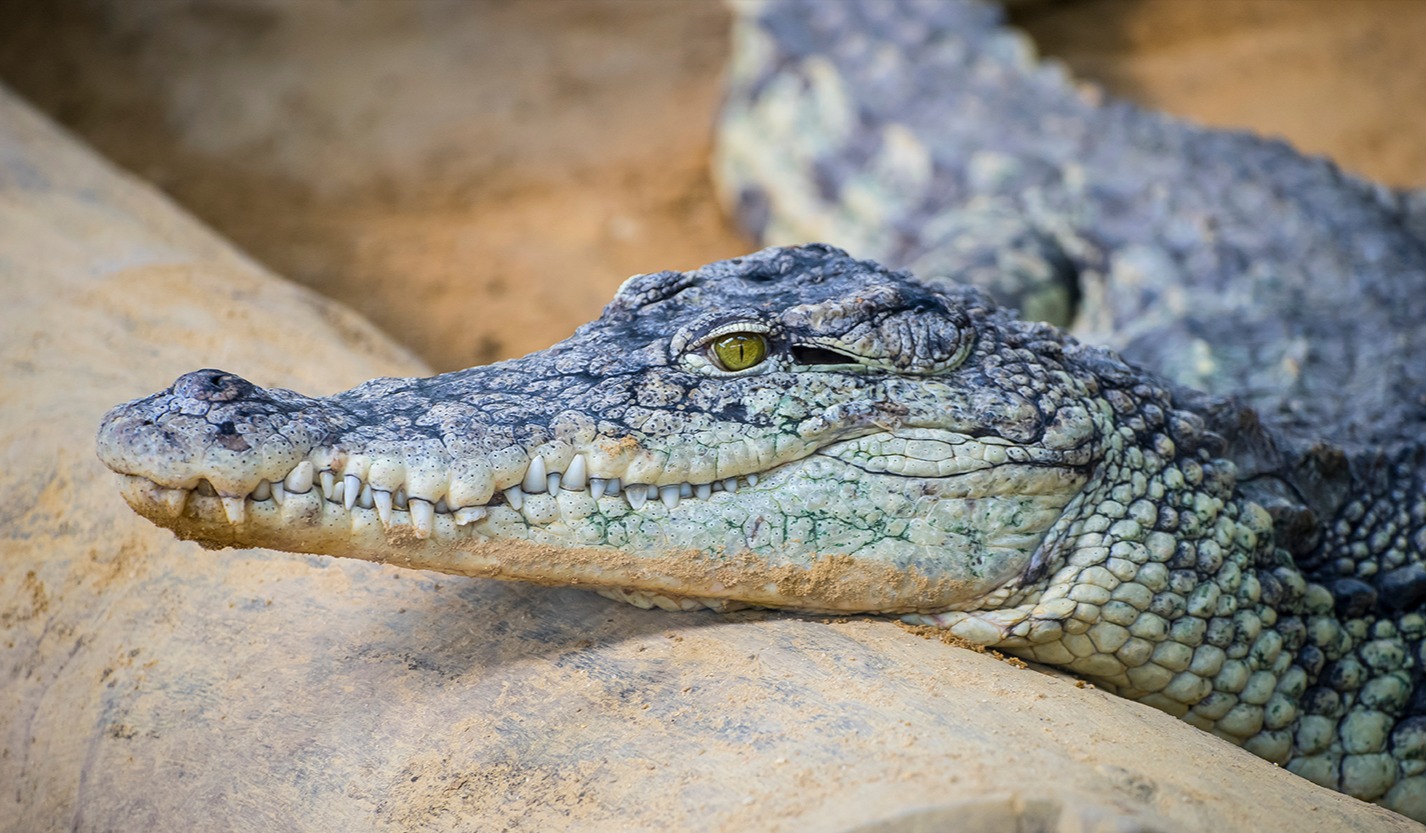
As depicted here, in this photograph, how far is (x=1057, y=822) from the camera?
5.95 feet

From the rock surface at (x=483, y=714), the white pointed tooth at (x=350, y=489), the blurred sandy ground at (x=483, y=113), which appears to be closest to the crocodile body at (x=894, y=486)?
the white pointed tooth at (x=350, y=489)

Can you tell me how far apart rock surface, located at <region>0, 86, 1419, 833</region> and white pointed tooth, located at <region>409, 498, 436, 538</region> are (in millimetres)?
369

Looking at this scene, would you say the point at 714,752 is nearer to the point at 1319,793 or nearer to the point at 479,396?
the point at 479,396

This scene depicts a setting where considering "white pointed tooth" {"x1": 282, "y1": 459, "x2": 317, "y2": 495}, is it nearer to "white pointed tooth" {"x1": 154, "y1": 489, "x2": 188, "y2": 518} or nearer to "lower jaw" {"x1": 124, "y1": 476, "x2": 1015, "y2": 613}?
"lower jaw" {"x1": 124, "y1": 476, "x2": 1015, "y2": 613}

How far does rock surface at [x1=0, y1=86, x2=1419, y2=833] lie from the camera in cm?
196

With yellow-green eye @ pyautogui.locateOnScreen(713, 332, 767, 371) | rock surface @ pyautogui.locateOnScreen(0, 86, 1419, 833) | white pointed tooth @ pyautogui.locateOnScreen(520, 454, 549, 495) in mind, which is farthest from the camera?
yellow-green eye @ pyautogui.locateOnScreen(713, 332, 767, 371)

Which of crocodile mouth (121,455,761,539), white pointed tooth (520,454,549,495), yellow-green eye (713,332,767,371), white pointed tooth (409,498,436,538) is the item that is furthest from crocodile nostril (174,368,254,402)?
yellow-green eye (713,332,767,371)

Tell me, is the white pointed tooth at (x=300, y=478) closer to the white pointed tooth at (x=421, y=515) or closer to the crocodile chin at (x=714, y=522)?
the crocodile chin at (x=714, y=522)

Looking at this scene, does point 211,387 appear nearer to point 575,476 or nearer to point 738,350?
point 575,476

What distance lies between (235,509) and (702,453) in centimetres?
86

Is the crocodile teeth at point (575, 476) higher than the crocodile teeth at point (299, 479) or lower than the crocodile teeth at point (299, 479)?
higher

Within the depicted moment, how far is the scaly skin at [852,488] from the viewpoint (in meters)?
2.08

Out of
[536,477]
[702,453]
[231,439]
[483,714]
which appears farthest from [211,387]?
[702,453]

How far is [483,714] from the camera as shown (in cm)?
223
